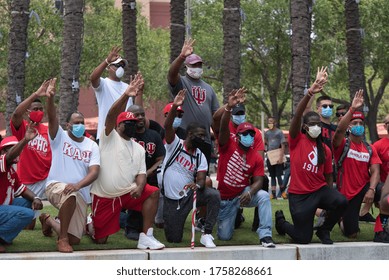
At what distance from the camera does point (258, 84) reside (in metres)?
47.7

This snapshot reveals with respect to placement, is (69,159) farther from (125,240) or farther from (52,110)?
(125,240)

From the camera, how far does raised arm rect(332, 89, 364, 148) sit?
11.3 meters

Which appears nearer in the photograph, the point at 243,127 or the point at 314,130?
the point at 314,130

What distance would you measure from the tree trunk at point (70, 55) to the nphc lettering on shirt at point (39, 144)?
572 centimetres

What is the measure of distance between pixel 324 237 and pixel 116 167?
3.01 metres

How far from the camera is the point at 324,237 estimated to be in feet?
37.7

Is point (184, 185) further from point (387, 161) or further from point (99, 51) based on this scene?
point (99, 51)

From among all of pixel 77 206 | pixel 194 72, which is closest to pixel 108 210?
pixel 77 206

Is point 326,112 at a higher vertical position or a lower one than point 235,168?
higher

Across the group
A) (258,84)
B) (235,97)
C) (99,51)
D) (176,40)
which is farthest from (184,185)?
(258,84)

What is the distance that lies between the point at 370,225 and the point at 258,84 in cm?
3471

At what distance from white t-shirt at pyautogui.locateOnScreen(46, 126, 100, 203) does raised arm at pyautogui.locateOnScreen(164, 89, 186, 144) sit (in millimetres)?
1029

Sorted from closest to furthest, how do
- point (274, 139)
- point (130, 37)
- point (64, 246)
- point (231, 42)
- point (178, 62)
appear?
point (64, 246)
point (178, 62)
point (231, 42)
point (130, 37)
point (274, 139)
